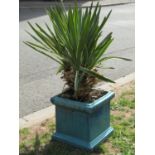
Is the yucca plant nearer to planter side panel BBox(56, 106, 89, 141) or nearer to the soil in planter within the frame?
the soil in planter

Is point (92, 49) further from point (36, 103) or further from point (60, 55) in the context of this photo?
point (36, 103)

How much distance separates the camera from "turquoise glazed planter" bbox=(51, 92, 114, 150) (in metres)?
3.69

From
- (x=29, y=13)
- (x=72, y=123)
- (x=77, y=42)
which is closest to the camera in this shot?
(x=77, y=42)

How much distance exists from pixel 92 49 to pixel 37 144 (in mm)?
1131

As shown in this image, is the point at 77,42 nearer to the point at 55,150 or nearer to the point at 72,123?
the point at 72,123

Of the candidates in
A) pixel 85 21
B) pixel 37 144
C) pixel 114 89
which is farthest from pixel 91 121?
pixel 114 89

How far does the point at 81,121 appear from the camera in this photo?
12.2 feet

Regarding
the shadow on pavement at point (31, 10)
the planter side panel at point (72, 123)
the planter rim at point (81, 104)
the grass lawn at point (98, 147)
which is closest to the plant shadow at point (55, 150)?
the grass lawn at point (98, 147)

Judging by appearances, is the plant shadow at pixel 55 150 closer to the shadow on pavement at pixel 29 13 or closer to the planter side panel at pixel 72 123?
the planter side panel at pixel 72 123

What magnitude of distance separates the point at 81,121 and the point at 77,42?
2.51 feet

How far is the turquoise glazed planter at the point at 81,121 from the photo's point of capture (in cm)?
369

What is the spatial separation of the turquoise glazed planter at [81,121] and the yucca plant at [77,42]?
0.17m

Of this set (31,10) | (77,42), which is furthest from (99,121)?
(31,10)

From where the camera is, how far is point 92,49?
3721mm
